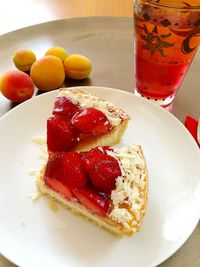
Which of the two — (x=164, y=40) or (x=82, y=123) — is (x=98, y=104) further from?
(x=164, y=40)

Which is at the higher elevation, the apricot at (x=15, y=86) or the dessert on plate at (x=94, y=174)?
the apricot at (x=15, y=86)

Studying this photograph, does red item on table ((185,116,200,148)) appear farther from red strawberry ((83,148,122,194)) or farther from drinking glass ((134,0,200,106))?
red strawberry ((83,148,122,194))

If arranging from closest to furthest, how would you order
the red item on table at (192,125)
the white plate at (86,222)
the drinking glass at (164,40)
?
the white plate at (86,222) < the drinking glass at (164,40) < the red item on table at (192,125)

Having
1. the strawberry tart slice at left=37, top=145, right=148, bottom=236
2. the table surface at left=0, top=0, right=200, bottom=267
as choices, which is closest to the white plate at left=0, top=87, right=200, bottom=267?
the strawberry tart slice at left=37, top=145, right=148, bottom=236

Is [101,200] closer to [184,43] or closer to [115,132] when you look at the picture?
[115,132]

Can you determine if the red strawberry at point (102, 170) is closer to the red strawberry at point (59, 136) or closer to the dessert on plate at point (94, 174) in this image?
the dessert on plate at point (94, 174)

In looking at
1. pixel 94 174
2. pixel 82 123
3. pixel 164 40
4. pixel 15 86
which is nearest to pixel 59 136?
pixel 82 123

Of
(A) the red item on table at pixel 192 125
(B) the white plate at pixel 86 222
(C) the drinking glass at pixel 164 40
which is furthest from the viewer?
(A) the red item on table at pixel 192 125

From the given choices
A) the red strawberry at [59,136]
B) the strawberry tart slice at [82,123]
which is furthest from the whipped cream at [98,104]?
the red strawberry at [59,136]
